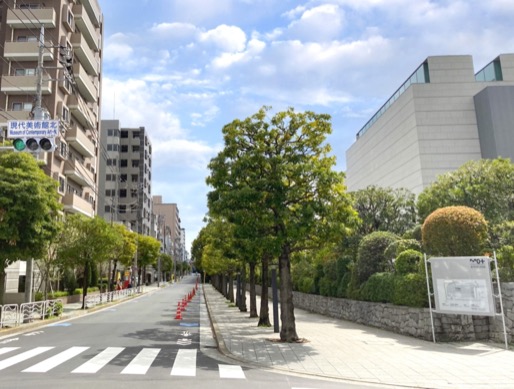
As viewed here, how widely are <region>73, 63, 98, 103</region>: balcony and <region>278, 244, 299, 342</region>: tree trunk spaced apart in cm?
3322

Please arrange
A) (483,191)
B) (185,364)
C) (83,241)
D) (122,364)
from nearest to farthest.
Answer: (122,364)
(185,364)
(483,191)
(83,241)

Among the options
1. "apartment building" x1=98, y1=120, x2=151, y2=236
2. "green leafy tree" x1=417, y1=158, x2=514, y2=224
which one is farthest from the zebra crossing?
"apartment building" x1=98, y1=120, x2=151, y2=236

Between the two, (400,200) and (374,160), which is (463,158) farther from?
(400,200)

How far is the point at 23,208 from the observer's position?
58.0 feet

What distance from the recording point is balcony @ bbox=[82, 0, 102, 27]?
45.1 metres

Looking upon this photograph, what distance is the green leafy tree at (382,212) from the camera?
29203 millimetres

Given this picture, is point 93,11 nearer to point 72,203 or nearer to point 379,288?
point 72,203

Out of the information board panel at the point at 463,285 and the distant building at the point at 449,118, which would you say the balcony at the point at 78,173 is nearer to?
the information board panel at the point at 463,285

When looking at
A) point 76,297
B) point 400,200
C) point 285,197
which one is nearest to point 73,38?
point 76,297

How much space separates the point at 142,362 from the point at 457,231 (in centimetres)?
1078

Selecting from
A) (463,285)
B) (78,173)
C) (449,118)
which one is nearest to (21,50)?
(78,173)

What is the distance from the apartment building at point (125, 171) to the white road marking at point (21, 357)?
7177 centimetres

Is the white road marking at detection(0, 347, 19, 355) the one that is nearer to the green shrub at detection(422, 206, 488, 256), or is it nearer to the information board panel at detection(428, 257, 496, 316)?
the information board panel at detection(428, 257, 496, 316)

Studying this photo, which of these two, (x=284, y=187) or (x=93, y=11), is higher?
(x=93, y=11)
